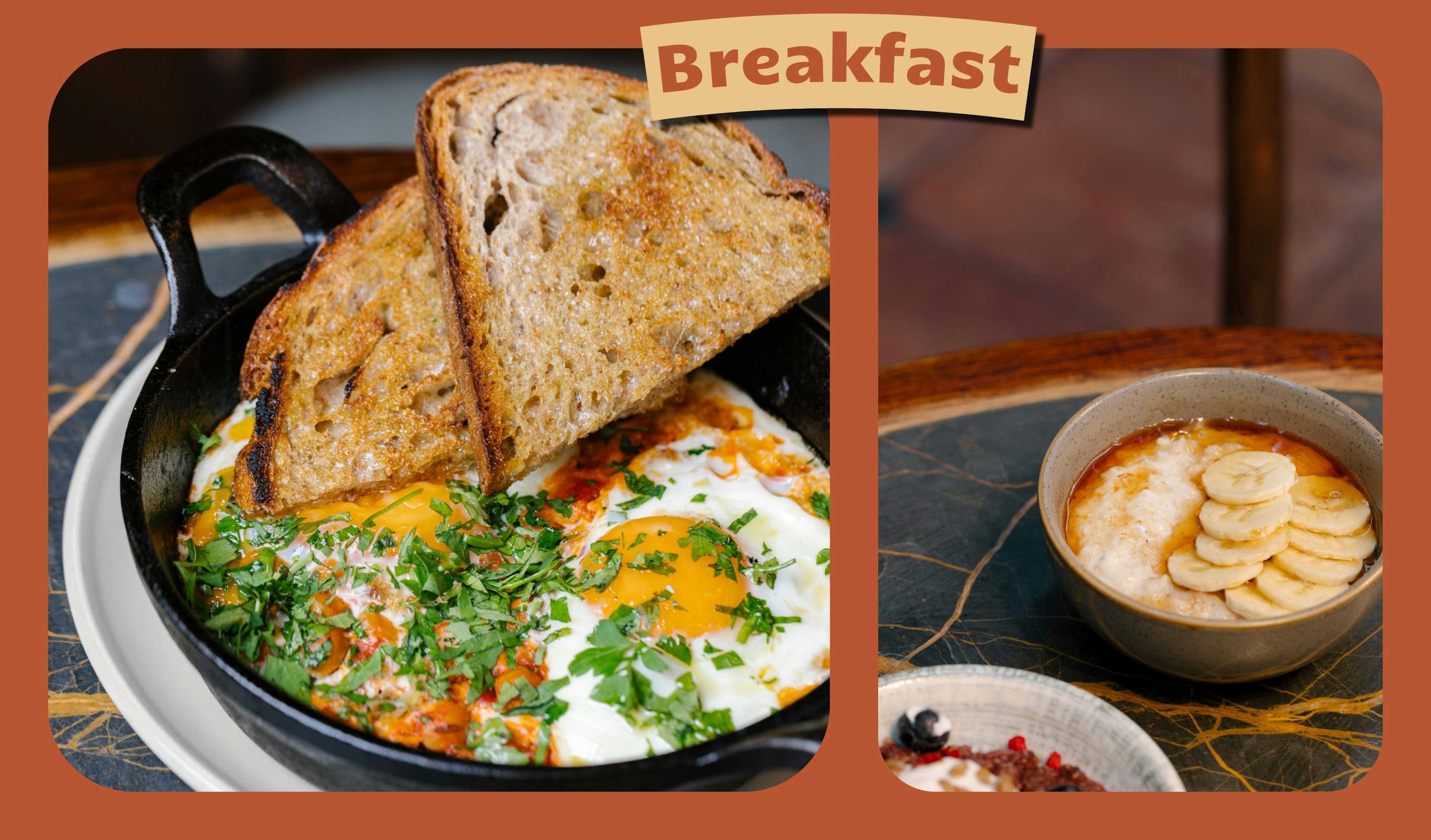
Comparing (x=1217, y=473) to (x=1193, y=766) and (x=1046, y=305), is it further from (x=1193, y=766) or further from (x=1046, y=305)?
(x=1046, y=305)

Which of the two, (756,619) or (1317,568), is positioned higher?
(1317,568)

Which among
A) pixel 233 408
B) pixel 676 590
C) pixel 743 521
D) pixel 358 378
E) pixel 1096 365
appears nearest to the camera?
pixel 676 590

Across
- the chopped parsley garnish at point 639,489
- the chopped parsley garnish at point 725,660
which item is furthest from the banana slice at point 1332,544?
the chopped parsley garnish at point 639,489

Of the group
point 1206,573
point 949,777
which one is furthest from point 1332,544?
point 949,777

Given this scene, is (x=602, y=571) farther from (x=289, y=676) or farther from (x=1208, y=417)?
(x=1208, y=417)

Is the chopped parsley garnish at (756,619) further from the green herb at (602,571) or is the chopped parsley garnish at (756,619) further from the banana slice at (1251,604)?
the banana slice at (1251,604)

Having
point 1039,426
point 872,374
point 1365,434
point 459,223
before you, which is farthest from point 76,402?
point 1365,434

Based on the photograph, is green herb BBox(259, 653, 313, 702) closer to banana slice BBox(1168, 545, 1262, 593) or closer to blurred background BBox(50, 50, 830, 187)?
blurred background BBox(50, 50, 830, 187)
